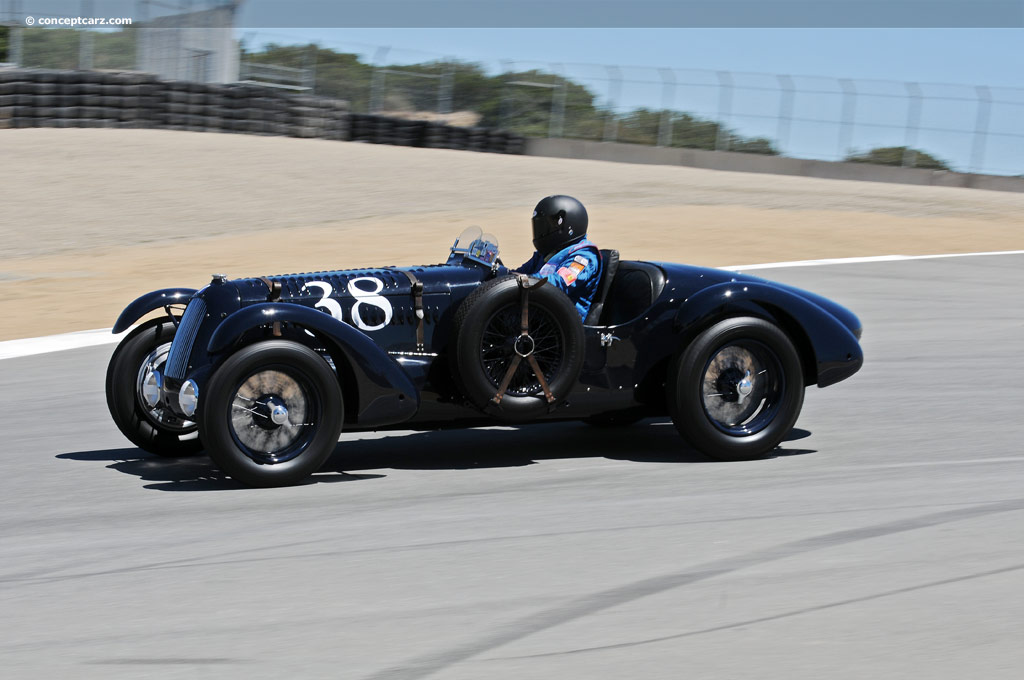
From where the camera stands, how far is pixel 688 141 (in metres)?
34.5

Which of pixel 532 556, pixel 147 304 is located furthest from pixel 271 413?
pixel 532 556

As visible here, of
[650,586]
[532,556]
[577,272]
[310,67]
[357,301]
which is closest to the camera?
[650,586]

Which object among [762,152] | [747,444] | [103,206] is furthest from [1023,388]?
[762,152]

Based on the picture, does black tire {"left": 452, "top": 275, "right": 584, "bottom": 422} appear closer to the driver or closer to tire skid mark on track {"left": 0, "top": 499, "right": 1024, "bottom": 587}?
the driver

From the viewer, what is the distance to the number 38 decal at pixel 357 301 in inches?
241

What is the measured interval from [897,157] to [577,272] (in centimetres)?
2675

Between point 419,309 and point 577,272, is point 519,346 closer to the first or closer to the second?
point 419,309

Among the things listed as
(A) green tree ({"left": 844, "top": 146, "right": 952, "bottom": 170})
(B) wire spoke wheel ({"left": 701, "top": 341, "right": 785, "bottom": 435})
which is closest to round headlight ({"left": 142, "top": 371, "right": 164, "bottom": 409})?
(B) wire spoke wheel ({"left": 701, "top": 341, "right": 785, "bottom": 435})

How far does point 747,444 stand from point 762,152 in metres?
27.0

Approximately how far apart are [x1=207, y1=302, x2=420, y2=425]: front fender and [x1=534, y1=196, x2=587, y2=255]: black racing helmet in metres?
1.24

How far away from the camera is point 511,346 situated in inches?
243

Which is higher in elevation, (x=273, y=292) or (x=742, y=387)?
(x=273, y=292)

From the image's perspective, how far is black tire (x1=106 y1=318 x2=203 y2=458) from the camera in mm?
6609

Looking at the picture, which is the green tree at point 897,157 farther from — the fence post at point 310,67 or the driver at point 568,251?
the driver at point 568,251
